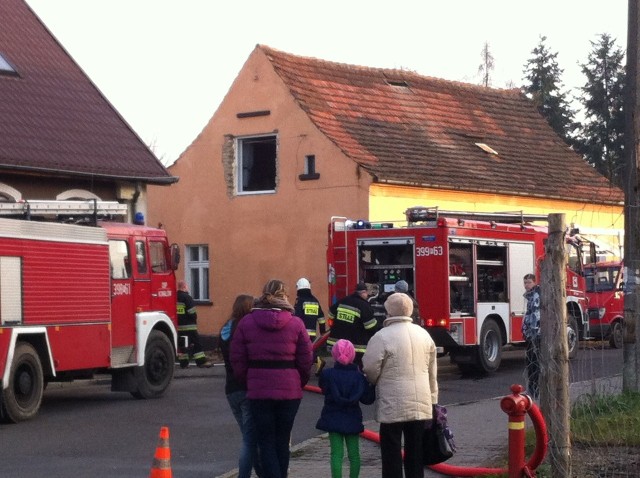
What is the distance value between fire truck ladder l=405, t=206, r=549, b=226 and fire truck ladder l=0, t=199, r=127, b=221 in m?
5.44

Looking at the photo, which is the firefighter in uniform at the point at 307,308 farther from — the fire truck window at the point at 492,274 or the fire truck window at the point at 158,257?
the fire truck window at the point at 492,274

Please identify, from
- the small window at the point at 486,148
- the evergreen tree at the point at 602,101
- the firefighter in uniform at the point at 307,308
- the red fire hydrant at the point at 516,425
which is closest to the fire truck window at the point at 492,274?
the firefighter in uniform at the point at 307,308

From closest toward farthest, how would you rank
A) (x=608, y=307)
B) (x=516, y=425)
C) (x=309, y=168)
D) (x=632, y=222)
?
(x=516, y=425) → (x=632, y=222) → (x=608, y=307) → (x=309, y=168)

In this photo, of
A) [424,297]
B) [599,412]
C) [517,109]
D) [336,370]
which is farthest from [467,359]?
[517,109]

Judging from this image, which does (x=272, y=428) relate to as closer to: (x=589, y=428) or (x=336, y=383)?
(x=336, y=383)

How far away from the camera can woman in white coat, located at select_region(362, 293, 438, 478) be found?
30.3 feet

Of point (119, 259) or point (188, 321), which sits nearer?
point (119, 259)

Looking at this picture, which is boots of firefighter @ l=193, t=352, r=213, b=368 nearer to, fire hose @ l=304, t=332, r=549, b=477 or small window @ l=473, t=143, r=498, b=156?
small window @ l=473, t=143, r=498, b=156

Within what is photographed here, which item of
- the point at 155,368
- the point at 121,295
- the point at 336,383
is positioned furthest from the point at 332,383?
the point at 155,368

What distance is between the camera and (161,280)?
18938mm

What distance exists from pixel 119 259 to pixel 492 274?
23.6 feet

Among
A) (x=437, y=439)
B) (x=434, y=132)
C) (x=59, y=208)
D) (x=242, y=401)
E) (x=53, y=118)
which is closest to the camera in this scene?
(x=437, y=439)

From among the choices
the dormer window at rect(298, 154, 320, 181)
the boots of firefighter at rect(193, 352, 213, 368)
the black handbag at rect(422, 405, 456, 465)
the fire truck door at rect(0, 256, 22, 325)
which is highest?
the dormer window at rect(298, 154, 320, 181)

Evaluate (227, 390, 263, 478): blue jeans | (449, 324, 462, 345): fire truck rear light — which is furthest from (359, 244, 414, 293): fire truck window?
(227, 390, 263, 478): blue jeans
